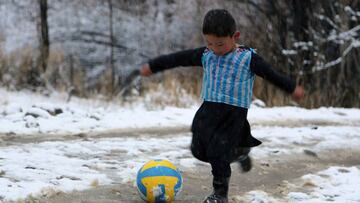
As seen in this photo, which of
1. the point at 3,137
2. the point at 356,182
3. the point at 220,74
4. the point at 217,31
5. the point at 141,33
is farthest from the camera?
the point at 141,33

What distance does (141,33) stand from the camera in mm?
15445

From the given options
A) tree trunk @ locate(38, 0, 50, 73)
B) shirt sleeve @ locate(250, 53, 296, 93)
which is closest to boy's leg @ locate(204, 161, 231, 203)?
shirt sleeve @ locate(250, 53, 296, 93)

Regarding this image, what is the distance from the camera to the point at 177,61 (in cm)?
453

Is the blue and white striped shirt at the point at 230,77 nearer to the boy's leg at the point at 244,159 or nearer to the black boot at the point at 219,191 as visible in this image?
the boy's leg at the point at 244,159

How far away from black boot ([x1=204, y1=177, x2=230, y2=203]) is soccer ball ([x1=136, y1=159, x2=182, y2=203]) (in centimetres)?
26

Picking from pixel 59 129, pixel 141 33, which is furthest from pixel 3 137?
pixel 141 33

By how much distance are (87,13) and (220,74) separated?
11.0 metres

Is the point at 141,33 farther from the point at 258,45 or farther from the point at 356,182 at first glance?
the point at 356,182

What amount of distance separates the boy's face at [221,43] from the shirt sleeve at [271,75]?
7.6 inches

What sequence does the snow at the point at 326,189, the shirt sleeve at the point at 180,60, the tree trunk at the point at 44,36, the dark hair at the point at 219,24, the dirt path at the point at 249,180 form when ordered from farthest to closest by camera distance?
the tree trunk at the point at 44,36 < the snow at the point at 326,189 < the dirt path at the point at 249,180 < the shirt sleeve at the point at 180,60 < the dark hair at the point at 219,24

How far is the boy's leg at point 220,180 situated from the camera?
4.35 metres

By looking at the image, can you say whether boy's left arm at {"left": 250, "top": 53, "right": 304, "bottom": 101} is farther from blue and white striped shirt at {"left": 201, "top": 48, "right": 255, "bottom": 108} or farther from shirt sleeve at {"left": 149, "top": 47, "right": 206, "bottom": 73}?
shirt sleeve at {"left": 149, "top": 47, "right": 206, "bottom": 73}

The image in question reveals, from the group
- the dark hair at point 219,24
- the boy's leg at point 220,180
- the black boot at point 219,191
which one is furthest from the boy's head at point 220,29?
the black boot at point 219,191

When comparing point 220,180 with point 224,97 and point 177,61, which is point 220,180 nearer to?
point 224,97
